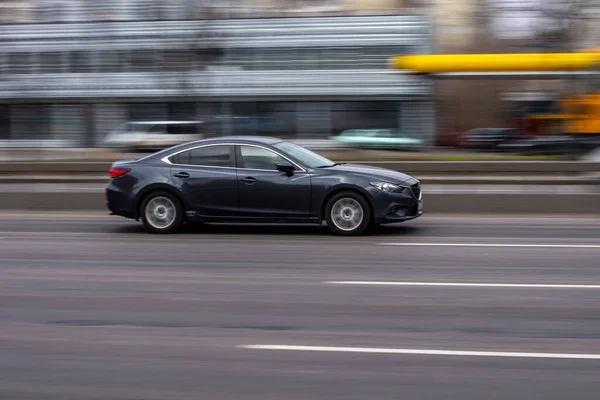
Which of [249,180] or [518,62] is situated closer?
[249,180]

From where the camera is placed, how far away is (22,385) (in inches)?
207

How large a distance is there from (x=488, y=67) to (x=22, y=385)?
21.8m

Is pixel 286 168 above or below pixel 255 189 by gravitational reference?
above

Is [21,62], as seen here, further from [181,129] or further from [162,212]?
[162,212]

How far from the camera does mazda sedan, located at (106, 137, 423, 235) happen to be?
12.2m

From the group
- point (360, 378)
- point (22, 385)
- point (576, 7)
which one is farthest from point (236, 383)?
point (576, 7)

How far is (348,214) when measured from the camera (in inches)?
483

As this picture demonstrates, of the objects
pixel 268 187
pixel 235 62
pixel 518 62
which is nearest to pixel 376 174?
pixel 268 187

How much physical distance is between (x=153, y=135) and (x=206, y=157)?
27.2 m

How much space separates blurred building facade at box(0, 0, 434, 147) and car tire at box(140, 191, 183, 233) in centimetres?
2991

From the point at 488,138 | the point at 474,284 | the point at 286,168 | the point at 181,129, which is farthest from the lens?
the point at 181,129

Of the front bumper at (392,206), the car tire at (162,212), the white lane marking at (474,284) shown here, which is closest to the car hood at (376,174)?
the front bumper at (392,206)

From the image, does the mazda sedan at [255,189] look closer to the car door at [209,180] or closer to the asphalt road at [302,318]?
the car door at [209,180]

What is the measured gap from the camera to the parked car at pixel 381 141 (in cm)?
3549
